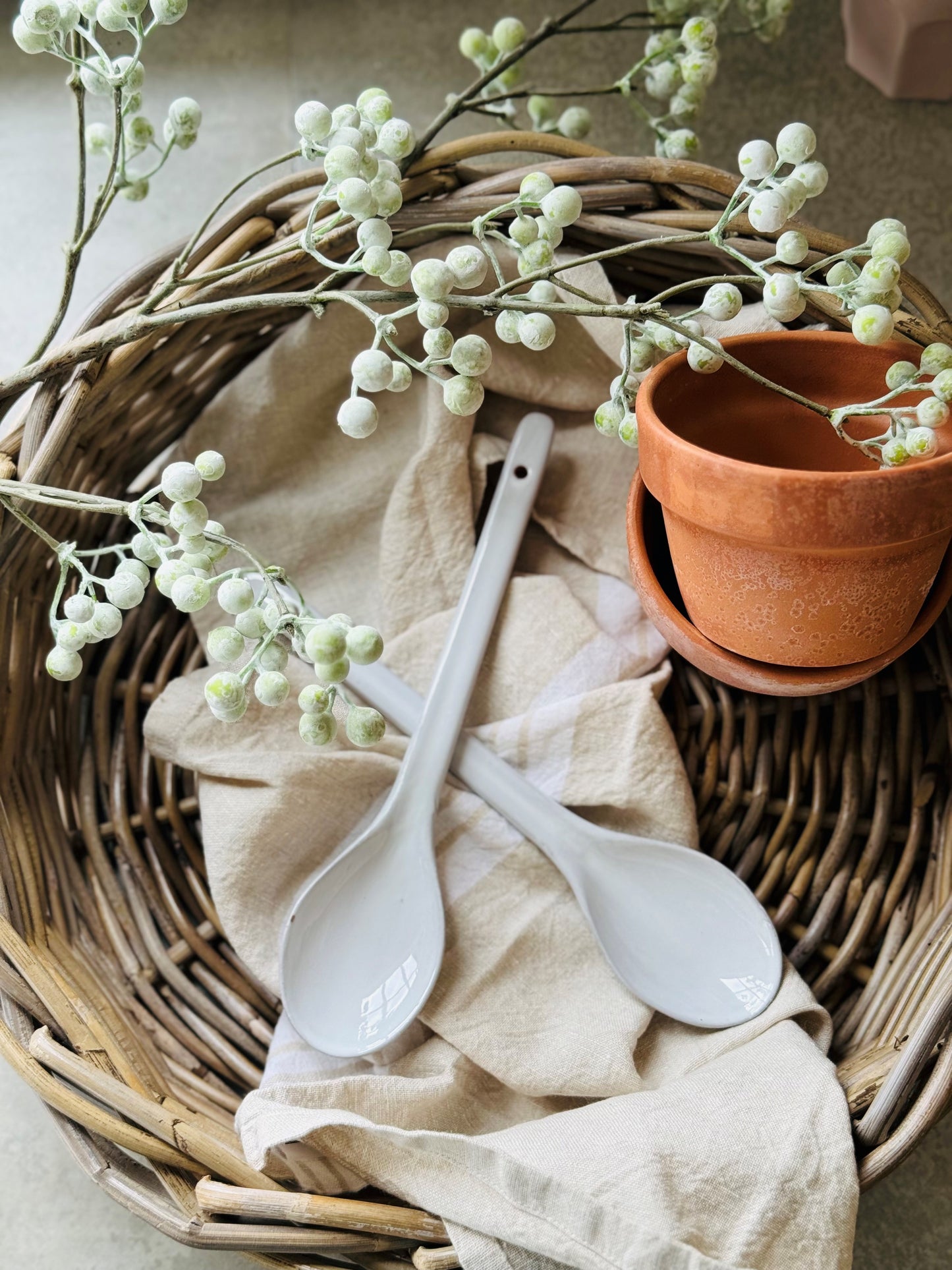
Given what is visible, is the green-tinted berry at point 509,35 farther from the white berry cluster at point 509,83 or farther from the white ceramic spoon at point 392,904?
the white ceramic spoon at point 392,904

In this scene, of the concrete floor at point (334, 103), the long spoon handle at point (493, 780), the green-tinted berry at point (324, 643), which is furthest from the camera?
the concrete floor at point (334, 103)

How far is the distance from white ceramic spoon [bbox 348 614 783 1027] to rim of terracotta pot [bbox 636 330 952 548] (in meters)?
0.18

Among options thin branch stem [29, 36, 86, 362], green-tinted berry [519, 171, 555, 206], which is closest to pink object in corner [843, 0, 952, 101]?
green-tinted berry [519, 171, 555, 206]

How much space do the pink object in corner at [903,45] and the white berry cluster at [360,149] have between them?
388mm

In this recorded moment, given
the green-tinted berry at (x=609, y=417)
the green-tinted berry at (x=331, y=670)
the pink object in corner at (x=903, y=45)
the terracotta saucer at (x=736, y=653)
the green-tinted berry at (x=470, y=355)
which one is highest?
the pink object in corner at (x=903, y=45)

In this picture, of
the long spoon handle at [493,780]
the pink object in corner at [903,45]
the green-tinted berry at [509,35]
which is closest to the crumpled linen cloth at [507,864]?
the long spoon handle at [493,780]

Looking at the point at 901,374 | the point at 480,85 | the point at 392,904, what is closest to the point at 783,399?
the point at 901,374

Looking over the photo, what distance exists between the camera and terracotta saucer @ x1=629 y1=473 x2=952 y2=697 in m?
0.46

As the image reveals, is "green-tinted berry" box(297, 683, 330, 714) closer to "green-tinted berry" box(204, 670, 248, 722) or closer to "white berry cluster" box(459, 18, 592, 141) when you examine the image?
"green-tinted berry" box(204, 670, 248, 722)

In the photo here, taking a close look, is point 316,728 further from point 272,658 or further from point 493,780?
point 493,780

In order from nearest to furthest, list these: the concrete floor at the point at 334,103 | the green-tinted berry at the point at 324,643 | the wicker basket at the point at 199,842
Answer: the green-tinted berry at the point at 324,643 < the wicker basket at the point at 199,842 < the concrete floor at the point at 334,103

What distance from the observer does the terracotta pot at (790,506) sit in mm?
386

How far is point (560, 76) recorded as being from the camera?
70 centimetres

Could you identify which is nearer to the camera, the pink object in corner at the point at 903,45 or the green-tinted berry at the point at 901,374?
the green-tinted berry at the point at 901,374
